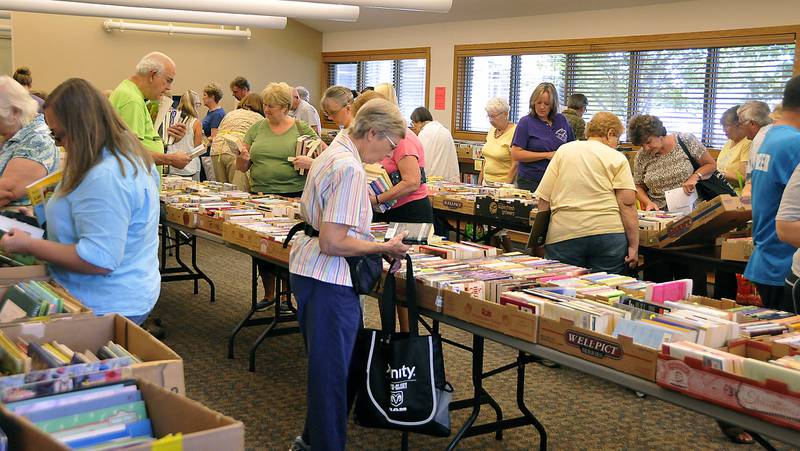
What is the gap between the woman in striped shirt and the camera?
281 cm

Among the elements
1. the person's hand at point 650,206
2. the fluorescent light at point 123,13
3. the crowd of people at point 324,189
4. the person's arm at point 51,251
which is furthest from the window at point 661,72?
the person's arm at point 51,251

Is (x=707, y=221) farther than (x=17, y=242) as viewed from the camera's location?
Yes

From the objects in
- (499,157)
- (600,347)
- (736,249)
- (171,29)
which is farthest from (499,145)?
(171,29)

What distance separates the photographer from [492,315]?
9.64 ft

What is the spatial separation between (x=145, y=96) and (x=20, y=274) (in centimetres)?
243

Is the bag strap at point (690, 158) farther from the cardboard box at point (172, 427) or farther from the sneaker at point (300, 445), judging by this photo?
the cardboard box at point (172, 427)

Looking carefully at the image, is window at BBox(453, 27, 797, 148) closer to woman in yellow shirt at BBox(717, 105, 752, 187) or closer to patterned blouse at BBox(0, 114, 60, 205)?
woman in yellow shirt at BBox(717, 105, 752, 187)

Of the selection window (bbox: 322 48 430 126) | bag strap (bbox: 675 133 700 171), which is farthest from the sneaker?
window (bbox: 322 48 430 126)

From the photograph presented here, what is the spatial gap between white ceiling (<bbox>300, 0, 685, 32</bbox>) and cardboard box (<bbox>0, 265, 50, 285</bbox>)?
295 inches

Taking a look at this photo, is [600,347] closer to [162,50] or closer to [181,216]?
[181,216]

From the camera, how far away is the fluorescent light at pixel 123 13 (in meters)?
9.17

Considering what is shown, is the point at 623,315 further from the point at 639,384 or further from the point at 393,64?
the point at 393,64

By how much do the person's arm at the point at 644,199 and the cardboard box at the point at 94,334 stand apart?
175 inches

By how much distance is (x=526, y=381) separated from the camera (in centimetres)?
466
